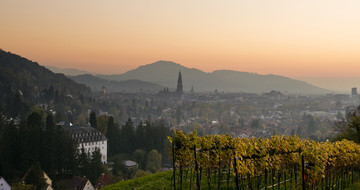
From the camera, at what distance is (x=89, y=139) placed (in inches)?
1933

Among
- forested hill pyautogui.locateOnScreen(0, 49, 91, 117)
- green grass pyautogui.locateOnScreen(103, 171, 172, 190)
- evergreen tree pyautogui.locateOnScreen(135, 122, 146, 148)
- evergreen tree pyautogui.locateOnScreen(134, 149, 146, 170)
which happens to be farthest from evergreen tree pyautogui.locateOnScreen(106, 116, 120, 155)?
forested hill pyautogui.locateOnScreen(0, 49, 91, 117)

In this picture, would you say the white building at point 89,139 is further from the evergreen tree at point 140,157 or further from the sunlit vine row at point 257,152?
the sunlit vine row at point 257,152

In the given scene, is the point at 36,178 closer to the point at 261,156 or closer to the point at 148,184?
the point at 148,184

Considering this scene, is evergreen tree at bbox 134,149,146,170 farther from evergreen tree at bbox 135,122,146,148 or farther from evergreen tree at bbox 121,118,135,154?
evergreen tree at bbox 135,122,146,148

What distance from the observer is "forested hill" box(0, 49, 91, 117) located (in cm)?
10962

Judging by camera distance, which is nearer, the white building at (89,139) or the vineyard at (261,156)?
the vineyard at (261,156)

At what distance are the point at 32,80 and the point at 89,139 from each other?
103 metres

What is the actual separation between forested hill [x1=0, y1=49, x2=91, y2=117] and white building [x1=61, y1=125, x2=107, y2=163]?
6252 centimetres

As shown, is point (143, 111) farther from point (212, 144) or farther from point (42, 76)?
point (212, 144)

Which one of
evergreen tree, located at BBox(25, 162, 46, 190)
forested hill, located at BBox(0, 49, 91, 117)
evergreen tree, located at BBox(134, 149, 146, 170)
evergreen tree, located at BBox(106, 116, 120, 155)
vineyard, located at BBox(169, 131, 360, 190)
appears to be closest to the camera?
vineyard, located at BBox(169, 131, 360, 190)

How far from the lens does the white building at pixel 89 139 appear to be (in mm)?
48169

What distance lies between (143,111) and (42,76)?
48981 millimetres

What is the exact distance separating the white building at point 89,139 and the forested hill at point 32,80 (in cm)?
6252

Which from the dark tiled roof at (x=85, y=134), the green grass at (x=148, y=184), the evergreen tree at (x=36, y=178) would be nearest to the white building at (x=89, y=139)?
the dark tiled roof at (x=85, y=134)
